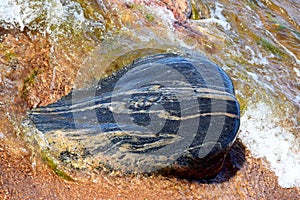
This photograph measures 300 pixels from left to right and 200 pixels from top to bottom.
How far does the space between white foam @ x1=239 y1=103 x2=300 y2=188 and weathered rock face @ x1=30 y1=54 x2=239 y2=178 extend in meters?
1.03

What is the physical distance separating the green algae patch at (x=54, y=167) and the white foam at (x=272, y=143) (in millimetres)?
2517

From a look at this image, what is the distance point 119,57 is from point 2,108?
1865 mm

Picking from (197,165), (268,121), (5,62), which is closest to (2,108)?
(5,62)

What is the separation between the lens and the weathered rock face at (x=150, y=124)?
3.64m

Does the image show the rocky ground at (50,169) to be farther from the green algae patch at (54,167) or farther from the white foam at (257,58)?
the white foam at (257,58)

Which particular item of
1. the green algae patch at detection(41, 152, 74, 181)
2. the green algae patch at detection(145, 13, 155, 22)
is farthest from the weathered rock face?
the green algae patch at detection(145, 13, 155, 22)

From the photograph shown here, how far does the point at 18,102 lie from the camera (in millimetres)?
4285

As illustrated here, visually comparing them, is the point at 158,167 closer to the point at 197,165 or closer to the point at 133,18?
the point at 197,165

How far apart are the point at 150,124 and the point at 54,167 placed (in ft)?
3.47

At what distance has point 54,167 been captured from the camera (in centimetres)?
368

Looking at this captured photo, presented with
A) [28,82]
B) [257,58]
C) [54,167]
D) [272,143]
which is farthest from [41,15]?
[257,58]

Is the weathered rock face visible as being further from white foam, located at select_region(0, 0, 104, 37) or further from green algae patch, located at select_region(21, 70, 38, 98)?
white foam, located at select_region(0, 0, 104, 37)

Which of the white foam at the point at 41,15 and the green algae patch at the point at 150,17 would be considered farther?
the green algae patch at the point at 150,17

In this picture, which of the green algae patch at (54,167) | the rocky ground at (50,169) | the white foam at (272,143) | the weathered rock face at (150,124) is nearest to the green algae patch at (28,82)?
the rocky ground at (50,169)
